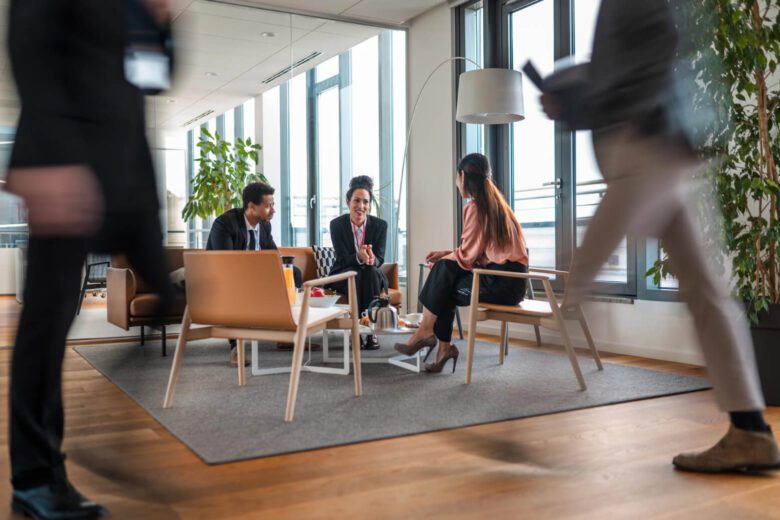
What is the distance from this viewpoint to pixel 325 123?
6238mm

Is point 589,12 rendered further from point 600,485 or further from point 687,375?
point 600,485

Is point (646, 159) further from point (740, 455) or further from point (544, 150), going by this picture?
point (544, 150)

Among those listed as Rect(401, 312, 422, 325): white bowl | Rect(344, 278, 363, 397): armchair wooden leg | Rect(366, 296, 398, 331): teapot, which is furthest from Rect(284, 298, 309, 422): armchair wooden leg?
Rect(401, 312, 422, 325): white bowl

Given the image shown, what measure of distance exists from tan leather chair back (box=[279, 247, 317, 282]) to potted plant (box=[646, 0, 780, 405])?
2.94 meters

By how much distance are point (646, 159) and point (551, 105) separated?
268 mm

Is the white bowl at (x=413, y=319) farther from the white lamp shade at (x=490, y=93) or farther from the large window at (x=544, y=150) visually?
the white lamp shade at (x=490, y=93)

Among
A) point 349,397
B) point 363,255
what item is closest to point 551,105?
point 349,397

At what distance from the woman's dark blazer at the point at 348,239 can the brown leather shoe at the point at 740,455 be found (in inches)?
119

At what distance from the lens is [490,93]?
4.60 metres

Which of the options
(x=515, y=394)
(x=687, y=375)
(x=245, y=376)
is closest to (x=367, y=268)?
(x=245, y=376)

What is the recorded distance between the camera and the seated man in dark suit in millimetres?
4254

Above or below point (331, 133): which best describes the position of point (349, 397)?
below

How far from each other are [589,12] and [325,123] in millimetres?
2367

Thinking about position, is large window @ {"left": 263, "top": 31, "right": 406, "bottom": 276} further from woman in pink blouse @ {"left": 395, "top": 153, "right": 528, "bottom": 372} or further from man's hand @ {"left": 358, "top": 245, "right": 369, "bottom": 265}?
woman in pink blouse @ {"left": 395, "top": 153, "right": 528, "bottom": 372}
